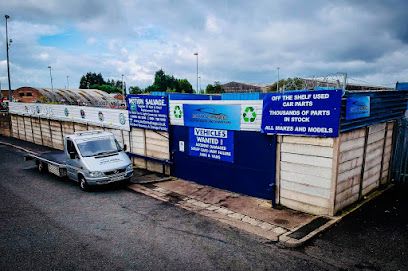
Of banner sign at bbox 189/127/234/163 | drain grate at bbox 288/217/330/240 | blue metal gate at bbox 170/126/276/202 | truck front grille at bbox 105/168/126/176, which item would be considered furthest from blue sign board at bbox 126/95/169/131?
drain grate at bbox 288/217/330/240

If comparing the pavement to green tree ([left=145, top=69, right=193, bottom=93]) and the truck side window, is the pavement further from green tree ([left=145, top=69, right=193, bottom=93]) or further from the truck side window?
green tree ([left=145, top=69, right=193, bottom=93])

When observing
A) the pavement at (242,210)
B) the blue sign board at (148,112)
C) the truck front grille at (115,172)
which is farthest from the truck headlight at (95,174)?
the blue sign board at (148,112)

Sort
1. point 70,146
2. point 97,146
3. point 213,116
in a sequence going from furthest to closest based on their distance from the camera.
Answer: point 70,146 → point 97,146 → point 213,116

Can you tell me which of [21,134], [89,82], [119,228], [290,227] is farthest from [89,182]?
[89,82]

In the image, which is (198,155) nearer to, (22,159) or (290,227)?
(290,227)

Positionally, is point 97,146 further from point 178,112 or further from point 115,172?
point 178,112

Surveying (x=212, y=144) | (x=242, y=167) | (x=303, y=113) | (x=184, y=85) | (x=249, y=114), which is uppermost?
(x=184, y=85)

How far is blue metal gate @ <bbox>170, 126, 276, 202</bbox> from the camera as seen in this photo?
32.3ft

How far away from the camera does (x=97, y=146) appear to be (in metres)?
12.7

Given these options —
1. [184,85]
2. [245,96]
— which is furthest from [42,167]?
[184,85]

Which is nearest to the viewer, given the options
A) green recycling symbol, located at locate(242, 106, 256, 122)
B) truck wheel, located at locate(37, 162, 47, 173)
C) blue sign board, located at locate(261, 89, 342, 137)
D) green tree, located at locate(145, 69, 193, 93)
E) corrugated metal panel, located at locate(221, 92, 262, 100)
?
blue sign board, located at locate(261, 89, 342, 137)

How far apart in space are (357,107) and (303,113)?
160 centimetres

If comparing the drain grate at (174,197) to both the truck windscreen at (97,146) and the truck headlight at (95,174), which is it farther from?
the truck windscreen at (97,146)

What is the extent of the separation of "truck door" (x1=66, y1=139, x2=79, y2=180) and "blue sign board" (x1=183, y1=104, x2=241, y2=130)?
477cm
